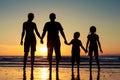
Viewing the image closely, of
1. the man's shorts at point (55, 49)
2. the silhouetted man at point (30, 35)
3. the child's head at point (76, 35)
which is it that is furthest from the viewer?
the child's head at point (76, 35)

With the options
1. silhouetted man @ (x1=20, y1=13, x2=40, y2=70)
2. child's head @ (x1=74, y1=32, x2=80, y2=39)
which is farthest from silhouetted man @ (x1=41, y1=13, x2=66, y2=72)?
child's head @ (x1=74, y1=32, x2=80, y2=39)

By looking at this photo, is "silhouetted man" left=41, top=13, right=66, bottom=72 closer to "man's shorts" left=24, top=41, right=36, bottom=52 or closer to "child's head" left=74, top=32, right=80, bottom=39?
"man's shorts" left=24, top=41, right=36, bottom=52

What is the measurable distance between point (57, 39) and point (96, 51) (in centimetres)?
512

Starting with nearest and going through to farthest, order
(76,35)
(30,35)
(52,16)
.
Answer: (52,16) < (30,35) < (76,35)

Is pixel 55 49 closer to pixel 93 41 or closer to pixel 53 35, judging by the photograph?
pixel 53 35

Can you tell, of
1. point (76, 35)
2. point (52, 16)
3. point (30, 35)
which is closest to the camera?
point (52, 16)

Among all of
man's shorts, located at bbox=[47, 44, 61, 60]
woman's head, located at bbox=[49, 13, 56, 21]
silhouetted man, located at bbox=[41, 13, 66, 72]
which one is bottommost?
man's shorts, located at bbox=[47, 44, 61, 60]

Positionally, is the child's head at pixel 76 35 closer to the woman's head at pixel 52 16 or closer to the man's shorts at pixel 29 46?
the man's shorts at pixel 29 46

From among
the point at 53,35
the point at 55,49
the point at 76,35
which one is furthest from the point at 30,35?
the point at 76,35

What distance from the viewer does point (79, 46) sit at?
19938mm

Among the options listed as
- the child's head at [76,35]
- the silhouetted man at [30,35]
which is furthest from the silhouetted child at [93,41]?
the silhouetted man at [30,35]

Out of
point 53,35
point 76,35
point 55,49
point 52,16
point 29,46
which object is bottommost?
point 55,49

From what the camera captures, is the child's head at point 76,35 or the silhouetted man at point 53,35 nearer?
the silhouetted man at point 53,35

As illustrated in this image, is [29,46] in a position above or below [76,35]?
below
